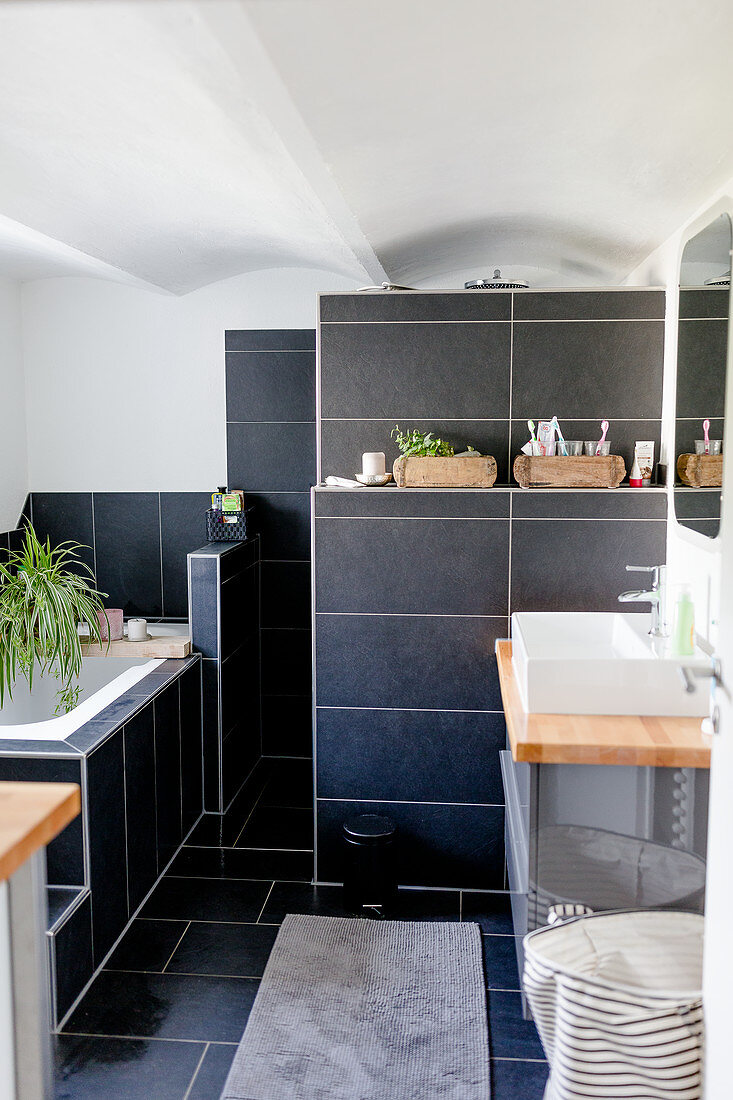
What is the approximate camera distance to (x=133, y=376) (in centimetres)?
491

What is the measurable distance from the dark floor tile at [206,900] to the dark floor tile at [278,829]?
1.16 feet

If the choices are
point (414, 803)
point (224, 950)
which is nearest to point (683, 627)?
point (414, 803)

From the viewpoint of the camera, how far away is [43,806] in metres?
1.33

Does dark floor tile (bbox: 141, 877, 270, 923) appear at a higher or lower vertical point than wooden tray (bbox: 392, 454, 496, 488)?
lower

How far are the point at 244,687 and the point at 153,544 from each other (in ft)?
3.01

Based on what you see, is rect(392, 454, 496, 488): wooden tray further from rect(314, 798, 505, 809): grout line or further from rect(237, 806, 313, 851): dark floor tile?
rect(237, 806, 313, 851): dark floor tile

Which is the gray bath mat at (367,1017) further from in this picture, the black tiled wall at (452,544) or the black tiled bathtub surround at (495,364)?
the black tiled bathtub surround at (495,364)

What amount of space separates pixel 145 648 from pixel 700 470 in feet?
7.90

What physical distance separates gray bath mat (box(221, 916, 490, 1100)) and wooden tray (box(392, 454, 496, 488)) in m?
1.51

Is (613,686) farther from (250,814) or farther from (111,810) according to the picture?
(250,814)

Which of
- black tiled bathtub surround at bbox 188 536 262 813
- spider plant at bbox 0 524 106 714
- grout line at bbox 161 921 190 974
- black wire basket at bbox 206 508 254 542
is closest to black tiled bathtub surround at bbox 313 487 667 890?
grout line at bbox 161 921 190 974

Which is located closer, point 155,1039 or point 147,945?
point 155,1039

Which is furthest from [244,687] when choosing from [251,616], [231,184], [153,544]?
[231,184]

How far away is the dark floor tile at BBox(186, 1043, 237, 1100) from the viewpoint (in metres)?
2.42
